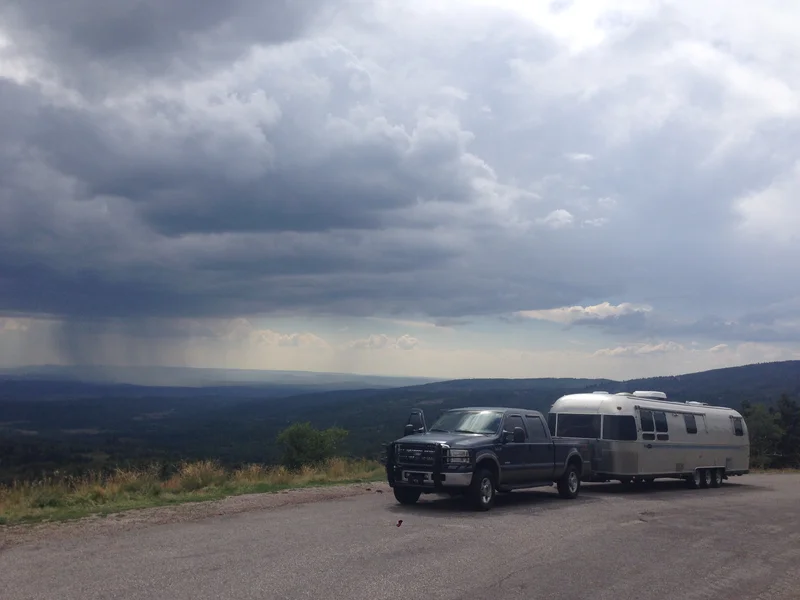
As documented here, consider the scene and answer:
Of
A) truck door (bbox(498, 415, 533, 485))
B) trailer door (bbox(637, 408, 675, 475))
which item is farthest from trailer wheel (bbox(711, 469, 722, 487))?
truck door (bbox(498, 415, 533, 485))

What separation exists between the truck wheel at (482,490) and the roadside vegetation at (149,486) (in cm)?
543

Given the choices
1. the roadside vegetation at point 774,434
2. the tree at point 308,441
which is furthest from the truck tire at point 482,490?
the roadside vegetation at point 774,434

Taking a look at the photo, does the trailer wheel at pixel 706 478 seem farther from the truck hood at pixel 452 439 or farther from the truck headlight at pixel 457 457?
the truck headlight at pixel 457 457

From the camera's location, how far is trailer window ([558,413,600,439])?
21.2 meters

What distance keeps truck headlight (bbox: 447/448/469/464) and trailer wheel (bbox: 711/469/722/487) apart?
1380 cm

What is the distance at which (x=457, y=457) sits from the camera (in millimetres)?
15055

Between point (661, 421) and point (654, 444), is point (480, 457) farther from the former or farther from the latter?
point (661, 421)

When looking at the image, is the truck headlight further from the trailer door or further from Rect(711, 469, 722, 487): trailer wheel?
Rect(711, 469, 722, 487): trailer wheel

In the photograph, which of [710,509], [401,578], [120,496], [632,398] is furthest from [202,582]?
[632,398]

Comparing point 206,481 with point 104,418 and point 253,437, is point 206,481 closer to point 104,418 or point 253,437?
point 253,437

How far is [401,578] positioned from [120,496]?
9.09 meters

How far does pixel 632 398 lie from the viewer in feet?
71.3

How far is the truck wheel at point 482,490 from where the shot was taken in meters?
15.1

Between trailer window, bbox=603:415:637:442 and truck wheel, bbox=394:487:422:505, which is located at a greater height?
trailer window, bbox=603:415:637:442
